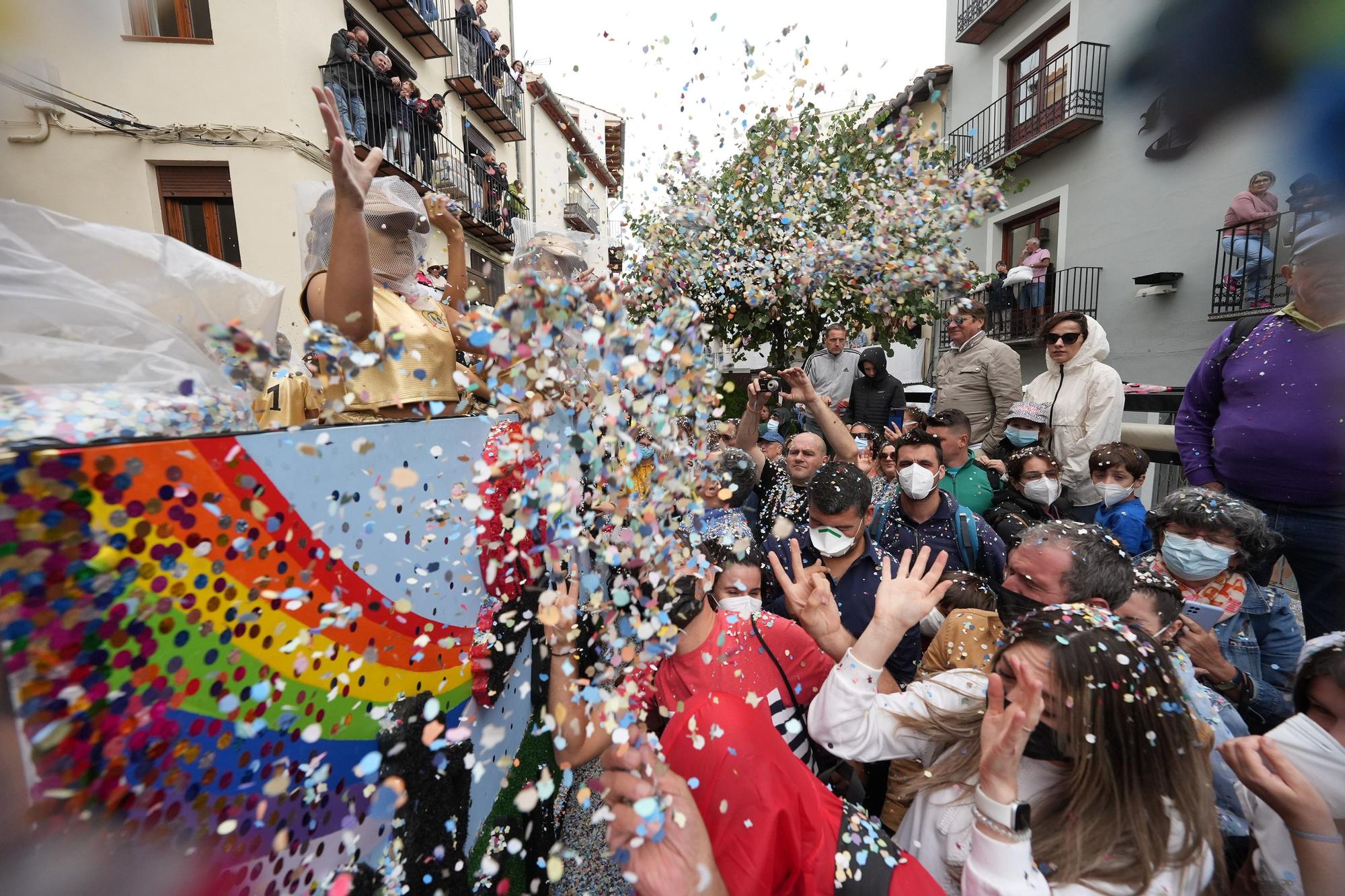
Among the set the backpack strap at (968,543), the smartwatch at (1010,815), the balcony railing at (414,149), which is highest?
the balcony railing at (414,149)

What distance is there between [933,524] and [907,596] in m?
1.28

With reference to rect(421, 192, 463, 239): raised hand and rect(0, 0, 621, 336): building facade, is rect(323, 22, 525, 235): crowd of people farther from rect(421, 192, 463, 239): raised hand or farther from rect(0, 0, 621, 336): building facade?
rect(421, 192, 463, 239): raised hand

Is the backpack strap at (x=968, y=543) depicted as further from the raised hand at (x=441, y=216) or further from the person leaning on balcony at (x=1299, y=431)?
the raised hand at (x=441, y=216)

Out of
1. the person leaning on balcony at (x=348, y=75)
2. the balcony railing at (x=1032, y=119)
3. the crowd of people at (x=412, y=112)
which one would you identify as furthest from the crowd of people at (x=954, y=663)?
the person leaning on balcony at (x=348, y=75)

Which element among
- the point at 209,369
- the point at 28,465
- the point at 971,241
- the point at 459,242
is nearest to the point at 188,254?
the point at 209,369

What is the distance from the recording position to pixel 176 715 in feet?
2.65

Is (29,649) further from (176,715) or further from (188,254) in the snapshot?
(188,254)

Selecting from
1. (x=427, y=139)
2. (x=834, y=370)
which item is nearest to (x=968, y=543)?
(x=834, y=370)

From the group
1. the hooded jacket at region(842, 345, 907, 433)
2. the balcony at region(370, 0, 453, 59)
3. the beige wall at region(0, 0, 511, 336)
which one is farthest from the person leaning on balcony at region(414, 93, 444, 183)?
the hooded jacket at region(842, 345, 907, 433)

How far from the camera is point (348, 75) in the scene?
7410 millimetres

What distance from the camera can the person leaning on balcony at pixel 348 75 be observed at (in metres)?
7.06

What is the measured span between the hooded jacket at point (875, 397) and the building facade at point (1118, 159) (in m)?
1.55

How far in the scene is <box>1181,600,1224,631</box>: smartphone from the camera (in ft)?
7.52

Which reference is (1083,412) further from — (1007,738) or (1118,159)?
(1007,738)
